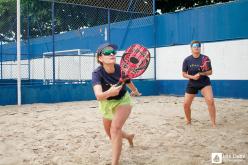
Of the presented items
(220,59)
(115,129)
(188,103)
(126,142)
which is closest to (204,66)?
(188,103)

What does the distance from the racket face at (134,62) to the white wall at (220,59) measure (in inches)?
379

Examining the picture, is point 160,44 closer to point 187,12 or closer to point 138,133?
point 187,12

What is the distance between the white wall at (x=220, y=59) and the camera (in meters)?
13.9

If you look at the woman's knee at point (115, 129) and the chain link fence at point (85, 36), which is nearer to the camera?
the woman's knee at point (115, 129)

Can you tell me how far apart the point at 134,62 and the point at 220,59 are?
1043cm

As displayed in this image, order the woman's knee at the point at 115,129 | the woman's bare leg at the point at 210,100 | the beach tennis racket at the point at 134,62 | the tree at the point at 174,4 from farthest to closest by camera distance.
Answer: the tree at the point at 174,4, the woman's bare leg at the point at 210,100, the beach tennis racket at the point at 134,62, the woman's knee at the point at 115,129

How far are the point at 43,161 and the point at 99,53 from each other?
1.67 metres

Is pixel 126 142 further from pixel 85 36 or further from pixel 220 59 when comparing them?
pixel 85 36

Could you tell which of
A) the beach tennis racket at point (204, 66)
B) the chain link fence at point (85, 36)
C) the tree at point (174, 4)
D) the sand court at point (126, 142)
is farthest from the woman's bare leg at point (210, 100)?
the tree at point (174, 4)

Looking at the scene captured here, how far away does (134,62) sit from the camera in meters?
4.88

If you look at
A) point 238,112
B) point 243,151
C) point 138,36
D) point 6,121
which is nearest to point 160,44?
point 138,36

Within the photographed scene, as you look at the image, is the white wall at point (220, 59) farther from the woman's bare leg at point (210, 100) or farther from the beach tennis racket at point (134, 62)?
the beach tennis racket at point (134, 62)

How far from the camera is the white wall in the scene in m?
13.9

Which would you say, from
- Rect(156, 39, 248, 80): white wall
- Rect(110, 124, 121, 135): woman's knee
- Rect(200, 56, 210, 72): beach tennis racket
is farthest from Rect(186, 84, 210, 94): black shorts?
Rect(156, 39, 248, 80): white wall
